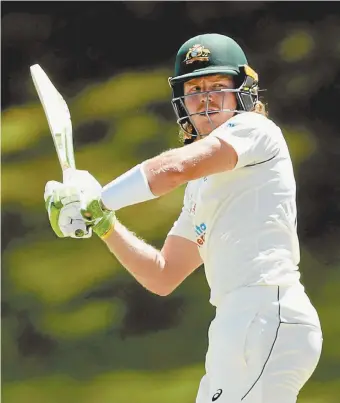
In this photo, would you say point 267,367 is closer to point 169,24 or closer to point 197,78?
point 197,78

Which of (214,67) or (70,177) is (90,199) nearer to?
(70,177)

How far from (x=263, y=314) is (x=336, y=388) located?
2805 mm

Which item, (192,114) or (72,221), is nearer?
(72,221)

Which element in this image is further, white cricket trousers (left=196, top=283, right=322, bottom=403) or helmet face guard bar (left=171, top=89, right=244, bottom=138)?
helmet face guard bar (left=171, top=89, right=244, bottom=138)

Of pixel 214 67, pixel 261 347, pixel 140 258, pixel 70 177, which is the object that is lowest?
pixel 261 347

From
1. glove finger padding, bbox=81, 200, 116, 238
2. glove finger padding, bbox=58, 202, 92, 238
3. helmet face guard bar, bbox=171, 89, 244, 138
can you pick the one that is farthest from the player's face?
glove finger padding, bbox=58, 202, 92, 238

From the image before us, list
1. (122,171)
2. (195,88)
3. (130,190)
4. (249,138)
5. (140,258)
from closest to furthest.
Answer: (130,190)
(249,138)
(195,88)
(140,258)
(122,171)

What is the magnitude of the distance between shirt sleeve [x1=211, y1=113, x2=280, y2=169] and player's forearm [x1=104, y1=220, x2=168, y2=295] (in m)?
0.52

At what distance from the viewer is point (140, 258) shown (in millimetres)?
3148

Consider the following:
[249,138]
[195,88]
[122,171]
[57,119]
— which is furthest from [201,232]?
[122,171]

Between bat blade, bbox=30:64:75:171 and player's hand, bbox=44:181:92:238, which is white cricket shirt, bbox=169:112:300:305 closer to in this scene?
player's hand, bbox=44:181:92:238

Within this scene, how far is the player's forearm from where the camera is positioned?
10.2ft

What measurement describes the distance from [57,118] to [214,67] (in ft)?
1.69

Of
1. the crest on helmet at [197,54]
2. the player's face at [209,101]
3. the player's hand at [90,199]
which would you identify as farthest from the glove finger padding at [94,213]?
the crest on helmet at [197,54]
